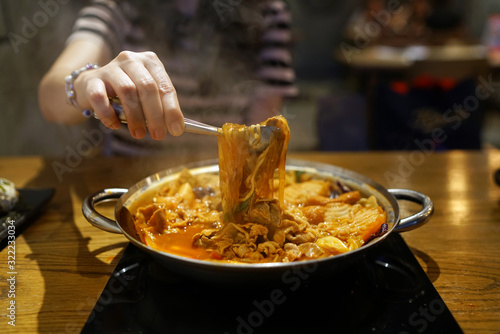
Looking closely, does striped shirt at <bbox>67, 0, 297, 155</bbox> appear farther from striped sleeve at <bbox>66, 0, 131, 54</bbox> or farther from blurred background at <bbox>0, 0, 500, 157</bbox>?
blurred background at <bbox>0, 0, 500, 157</bbox>

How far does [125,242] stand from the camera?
5.45 ft

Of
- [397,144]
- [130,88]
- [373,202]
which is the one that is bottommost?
[397,144]

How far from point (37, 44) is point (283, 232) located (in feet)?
11.1

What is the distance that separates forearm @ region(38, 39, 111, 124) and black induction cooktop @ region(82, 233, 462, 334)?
4.54ft

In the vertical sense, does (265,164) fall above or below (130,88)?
below

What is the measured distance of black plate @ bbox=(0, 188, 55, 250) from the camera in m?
1.71

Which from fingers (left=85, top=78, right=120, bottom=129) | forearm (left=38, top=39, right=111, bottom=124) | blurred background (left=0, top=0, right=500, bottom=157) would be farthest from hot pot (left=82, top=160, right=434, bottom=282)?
blurred background (left=0, top=0, right=500, bottom=157)

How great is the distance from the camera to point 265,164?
5.36ft

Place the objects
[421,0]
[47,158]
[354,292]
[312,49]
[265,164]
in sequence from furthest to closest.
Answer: [312,49], [421,0], [47,158], [265,164], [354,292]

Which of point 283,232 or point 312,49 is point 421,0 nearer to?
point 312,49

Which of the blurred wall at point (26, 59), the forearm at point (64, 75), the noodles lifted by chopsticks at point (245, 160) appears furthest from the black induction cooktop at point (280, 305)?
the blurred wall at point (26, 59)

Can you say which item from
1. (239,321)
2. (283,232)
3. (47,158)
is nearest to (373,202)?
(283,232)

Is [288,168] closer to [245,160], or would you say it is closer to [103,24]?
[245,160]

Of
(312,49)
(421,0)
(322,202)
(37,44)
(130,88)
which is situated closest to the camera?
(130,88)
